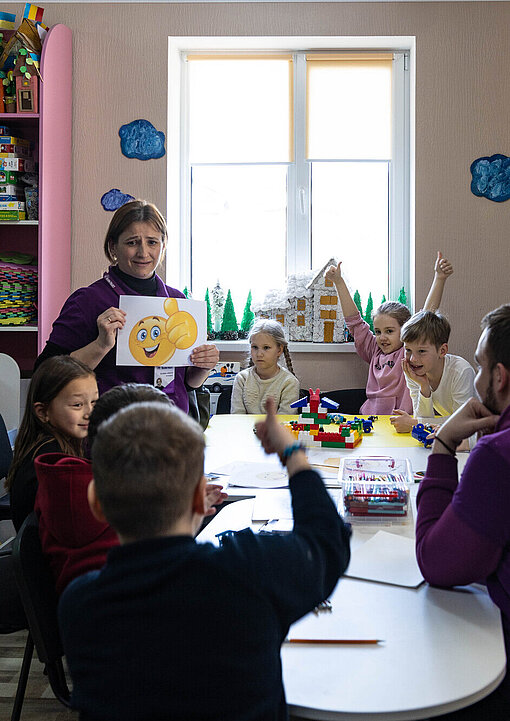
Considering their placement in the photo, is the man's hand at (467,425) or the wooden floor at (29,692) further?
the wooden floor at (29,692)

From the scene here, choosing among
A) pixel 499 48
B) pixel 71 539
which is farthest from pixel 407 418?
pixel 499 48

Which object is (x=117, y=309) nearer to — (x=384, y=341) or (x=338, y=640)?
(x=338, y=640)

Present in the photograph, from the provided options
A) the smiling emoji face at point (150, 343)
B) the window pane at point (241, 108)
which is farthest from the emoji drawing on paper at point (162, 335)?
the window pane at point (241, 108)

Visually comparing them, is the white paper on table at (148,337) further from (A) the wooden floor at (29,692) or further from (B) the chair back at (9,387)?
(B) the chair back at (9,387)

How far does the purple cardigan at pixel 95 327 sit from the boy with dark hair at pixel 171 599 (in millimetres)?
1395

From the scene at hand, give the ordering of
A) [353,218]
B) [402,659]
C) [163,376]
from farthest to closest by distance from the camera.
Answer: [353,218] < [163,376] < [402,659]

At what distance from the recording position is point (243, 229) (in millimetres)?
4445

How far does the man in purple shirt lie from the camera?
45.6 inches

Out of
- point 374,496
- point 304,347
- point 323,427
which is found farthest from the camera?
point 304,347

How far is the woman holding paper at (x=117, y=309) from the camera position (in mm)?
2219

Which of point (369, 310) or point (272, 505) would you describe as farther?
point (369, 310)

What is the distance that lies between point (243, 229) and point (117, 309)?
2313mm

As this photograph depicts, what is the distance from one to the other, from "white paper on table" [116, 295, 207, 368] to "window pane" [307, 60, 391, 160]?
2321mm

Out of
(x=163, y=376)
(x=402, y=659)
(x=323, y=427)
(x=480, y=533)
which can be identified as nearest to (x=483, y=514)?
(x=480, y=533)
